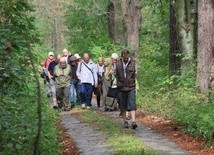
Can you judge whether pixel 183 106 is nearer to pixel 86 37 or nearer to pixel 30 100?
pixel 30 100

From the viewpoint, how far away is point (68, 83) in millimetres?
18438

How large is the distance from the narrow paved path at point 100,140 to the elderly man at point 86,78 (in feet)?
11.2

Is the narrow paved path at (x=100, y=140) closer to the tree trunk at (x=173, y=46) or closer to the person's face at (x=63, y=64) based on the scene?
the person's face at (x=63, y=64)

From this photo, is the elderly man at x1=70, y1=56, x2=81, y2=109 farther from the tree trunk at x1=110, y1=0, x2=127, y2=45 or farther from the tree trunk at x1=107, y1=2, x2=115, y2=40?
the tree trunk at x1=107, y1=2, x2=115, y2=40

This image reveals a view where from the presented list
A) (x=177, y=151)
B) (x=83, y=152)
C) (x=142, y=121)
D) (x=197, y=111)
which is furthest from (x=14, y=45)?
(x=142, y=121)

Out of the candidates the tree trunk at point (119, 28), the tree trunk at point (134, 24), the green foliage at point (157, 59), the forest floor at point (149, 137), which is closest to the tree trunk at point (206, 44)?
the forest floor at point (149, 137)

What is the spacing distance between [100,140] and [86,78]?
7.22 m

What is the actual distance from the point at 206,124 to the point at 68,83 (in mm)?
8348

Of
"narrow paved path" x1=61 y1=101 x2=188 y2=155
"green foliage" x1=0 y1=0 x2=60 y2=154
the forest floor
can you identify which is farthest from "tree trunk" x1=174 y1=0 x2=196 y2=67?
"green foliage" x1=0 y1=0 x2=60 y2=154

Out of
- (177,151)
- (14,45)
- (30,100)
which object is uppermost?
(14,45)

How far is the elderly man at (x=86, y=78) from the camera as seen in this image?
18500mm

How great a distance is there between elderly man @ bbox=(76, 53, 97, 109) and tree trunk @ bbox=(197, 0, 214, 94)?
539 cm


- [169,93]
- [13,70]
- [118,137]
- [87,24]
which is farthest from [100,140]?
[87,24]

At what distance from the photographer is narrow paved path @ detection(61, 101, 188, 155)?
1026 cm
